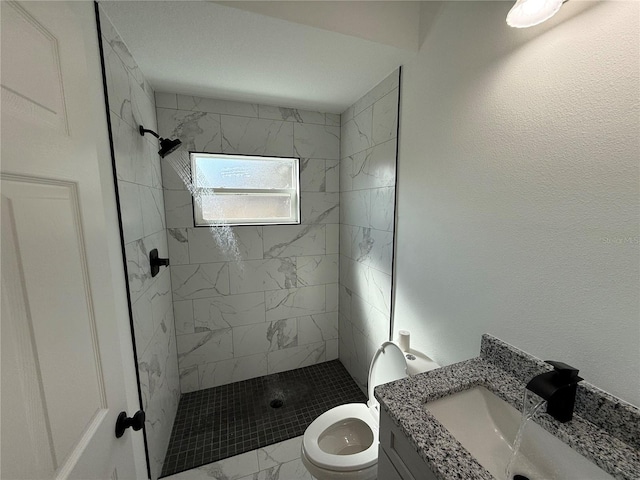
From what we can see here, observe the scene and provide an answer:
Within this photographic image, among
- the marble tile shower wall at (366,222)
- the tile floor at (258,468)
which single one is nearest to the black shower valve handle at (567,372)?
the marble tile shower wall at (366,222)

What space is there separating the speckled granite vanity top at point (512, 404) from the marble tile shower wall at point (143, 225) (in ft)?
4.06

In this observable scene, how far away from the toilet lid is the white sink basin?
1.33 ft

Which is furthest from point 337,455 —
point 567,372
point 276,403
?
point 567,372

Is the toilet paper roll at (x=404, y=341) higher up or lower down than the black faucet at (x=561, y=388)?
lower down

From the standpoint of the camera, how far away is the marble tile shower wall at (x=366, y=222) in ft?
5.73

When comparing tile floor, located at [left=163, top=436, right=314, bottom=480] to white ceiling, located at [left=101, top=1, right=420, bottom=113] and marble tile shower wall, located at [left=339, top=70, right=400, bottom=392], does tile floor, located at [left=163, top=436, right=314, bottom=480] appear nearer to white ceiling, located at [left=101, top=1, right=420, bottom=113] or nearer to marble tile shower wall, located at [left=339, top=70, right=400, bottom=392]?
marble tile shower wall, located at [left=339, top=70, right=400, bottom=392]

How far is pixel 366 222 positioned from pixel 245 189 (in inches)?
42.0

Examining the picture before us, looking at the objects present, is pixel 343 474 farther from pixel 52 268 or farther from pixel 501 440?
pixel 52 268

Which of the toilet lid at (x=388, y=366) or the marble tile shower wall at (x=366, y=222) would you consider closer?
the toilet lid at (x=388, y=366)

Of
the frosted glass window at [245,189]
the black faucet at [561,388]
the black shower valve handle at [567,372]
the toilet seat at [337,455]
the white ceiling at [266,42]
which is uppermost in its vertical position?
the white ceiling at [266,42]

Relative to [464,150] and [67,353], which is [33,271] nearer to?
[67,353]

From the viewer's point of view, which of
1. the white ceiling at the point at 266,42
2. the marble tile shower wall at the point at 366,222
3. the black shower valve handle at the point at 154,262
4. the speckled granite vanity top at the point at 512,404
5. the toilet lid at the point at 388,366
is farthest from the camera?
the marble tile shower wall at the point at 366,222

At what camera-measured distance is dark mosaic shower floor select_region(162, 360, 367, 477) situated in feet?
5.76

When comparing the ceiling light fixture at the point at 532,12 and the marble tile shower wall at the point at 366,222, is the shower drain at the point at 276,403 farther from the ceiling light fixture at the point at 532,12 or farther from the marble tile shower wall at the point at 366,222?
the ceiling light fixture at the point at 532,12
